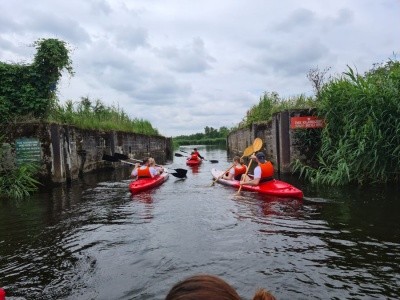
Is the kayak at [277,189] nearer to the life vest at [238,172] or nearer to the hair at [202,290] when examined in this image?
the life vest at [238,172]

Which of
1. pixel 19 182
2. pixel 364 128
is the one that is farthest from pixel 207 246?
pixel 19 182

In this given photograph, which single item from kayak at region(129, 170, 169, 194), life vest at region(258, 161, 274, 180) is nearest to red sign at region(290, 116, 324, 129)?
life vest at region(258, 161, 274, 180)

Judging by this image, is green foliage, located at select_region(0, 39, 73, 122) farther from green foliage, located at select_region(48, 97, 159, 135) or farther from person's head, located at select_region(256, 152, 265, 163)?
person's head, located at select_region(256, 152, 265, 163)

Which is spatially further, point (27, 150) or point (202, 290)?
point (27, 150)

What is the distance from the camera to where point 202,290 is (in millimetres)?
1271

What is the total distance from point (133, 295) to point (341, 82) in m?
9.59

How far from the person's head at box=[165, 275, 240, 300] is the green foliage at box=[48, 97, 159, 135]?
13196mm

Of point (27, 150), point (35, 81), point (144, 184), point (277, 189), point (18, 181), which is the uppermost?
point (35, 81)

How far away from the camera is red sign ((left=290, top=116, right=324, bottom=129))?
41.1 feet

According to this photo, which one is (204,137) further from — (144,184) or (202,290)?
(202,290)

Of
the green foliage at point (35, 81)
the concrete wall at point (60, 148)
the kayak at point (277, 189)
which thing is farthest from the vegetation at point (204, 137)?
the kayak at point (277, 189)

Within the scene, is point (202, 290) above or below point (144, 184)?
above

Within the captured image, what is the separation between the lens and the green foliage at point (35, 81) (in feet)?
44.0

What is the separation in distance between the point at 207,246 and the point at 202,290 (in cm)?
450
